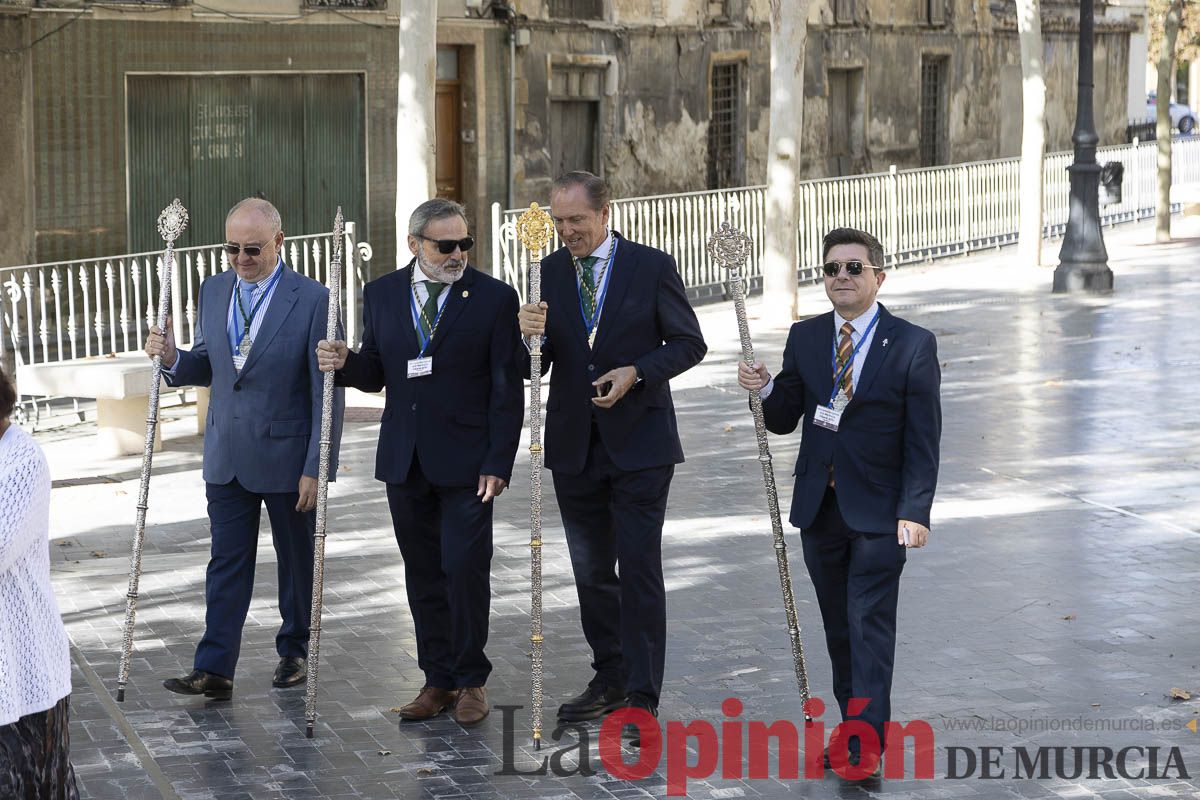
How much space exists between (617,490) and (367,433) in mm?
7028

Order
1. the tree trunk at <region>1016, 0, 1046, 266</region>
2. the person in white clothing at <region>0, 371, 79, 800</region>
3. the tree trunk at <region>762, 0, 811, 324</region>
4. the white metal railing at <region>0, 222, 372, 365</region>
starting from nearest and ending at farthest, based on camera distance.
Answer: the person in white clothing at <region>0, 371, 79, 800</region> → the white metal railing at <region>0, 222, 372, 365</region> → the tree trunk at <region>762, 0, 811, 324</region> → the tree trunk at <region>1016, 0, 1046, 266</region>

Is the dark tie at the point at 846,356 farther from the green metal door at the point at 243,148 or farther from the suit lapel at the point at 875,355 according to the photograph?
the green metal door at the point at 243,148

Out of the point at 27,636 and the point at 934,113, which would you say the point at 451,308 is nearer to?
the point at 27,636

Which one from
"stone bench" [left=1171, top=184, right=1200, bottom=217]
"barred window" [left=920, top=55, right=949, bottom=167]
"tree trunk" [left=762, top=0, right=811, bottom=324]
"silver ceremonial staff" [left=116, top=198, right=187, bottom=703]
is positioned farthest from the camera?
"barred window" [left=920, top=55, right=949, bottom=167]

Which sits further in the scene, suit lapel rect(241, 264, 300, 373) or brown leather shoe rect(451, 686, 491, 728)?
suit lapel rect(241, 264, 300, 373)

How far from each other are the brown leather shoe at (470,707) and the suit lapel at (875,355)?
6.25 feet

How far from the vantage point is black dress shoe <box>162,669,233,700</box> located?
24.7ft

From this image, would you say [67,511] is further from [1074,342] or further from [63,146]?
[1074,342]

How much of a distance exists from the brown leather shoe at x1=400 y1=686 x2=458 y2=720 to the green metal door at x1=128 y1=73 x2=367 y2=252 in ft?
43.6

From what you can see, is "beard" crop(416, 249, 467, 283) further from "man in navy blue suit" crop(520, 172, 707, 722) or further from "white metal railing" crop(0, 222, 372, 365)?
"white metal railing" crop(0, 222, 372, 365)

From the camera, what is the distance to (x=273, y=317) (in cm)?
761

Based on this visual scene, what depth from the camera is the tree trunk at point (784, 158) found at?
18.9 m

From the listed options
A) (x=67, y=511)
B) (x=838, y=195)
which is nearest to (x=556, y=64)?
(x=838, y=195)

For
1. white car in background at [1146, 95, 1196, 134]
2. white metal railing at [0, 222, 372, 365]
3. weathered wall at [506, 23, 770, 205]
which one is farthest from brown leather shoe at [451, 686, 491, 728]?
white car in background at [1146, 95, 1196, 134]
